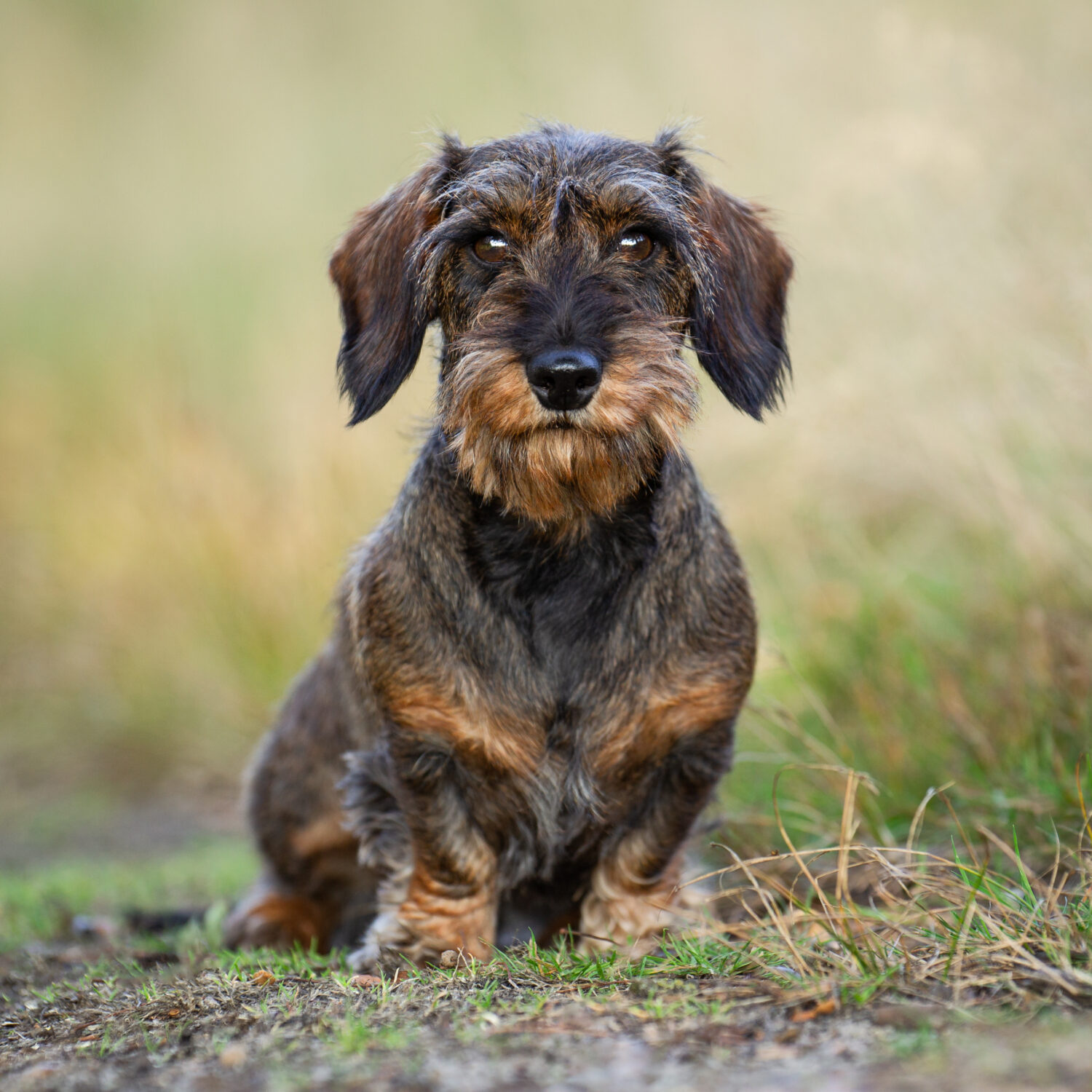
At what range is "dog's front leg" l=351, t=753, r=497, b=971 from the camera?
307 centimetres

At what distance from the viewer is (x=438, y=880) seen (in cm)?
312

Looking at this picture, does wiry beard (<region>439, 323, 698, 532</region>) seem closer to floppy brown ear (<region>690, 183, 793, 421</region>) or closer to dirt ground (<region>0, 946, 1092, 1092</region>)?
floppy brown ear (<region>690, 183, 793, 421</region>)

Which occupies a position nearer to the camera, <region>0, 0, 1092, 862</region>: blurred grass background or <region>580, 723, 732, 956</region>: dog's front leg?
<region>580, 723, 732, 956</region>: dog's front leg

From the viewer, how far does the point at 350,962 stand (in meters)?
3.18

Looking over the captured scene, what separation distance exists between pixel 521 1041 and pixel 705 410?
2.00 meters

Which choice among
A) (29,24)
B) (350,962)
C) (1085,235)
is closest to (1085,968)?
(350,962)

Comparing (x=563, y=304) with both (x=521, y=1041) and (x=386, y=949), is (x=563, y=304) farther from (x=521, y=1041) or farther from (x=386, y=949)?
(x=386, y=949)

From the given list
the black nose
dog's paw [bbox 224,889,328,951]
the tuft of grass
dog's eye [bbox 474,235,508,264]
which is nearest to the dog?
dog's eye [bbox 474,235,508,264]

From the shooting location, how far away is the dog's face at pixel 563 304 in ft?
8.88

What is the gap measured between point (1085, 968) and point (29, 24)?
1426cm

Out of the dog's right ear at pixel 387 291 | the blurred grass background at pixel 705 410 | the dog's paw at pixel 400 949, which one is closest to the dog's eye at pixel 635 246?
the dog's right ear at pixel 387 291

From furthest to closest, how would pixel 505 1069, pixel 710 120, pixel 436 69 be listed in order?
A: pixel 436 69 → pixel 710 120 → pixel 505 1069

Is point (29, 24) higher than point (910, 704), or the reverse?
point (29, 24)

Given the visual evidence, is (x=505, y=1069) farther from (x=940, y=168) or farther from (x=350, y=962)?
(x=940, y=168)
